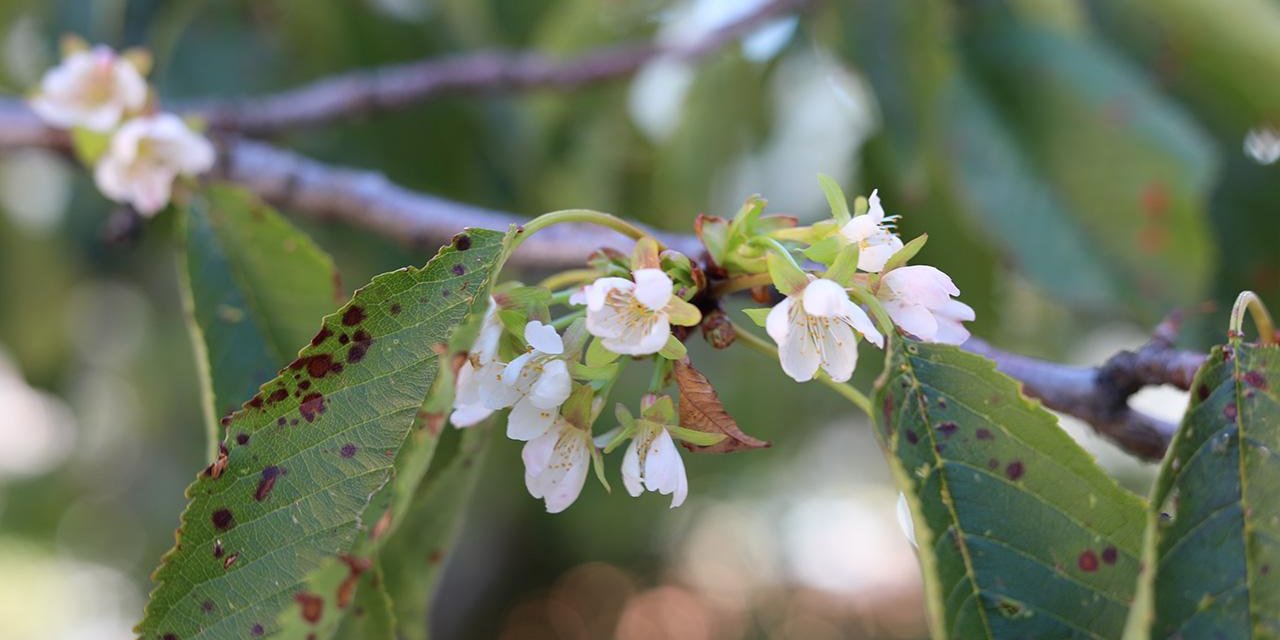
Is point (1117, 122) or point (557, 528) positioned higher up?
point (557, 528)

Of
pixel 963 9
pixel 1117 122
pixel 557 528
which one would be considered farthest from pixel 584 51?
pixel 557 528

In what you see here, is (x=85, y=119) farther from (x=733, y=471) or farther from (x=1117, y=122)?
(x=733, y=471)

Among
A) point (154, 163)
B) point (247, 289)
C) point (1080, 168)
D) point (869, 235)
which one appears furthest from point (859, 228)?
point (1080, 168)

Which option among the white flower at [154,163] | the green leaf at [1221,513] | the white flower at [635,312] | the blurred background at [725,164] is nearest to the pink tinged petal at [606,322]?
the white flower at [635,312]

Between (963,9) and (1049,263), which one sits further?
(963,9)

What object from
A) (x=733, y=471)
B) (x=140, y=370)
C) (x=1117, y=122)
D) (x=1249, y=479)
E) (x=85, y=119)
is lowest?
(x=1249, y=479)

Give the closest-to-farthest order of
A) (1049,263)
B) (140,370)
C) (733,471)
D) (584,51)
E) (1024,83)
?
(1049,263), (1024,83), (584,51), (140,370), (733,471)

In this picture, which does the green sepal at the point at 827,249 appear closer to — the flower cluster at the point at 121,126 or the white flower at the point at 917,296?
the white flower at the point at 917,296

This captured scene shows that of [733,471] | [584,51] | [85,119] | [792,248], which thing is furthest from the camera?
[733,471]
